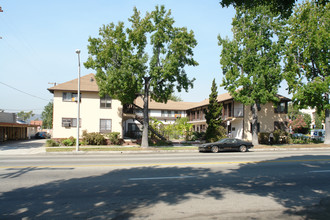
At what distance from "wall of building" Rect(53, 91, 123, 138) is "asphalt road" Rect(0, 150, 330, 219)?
18.8m

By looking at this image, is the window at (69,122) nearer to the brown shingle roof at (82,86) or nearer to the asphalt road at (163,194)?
the brown shingle roof at (82,86)

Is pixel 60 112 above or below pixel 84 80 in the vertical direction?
below

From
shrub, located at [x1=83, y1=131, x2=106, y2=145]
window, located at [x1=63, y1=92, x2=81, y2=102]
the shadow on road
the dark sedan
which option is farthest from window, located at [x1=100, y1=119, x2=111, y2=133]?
the dark sedan

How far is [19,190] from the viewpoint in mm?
7570

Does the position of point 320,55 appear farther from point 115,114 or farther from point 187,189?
point 187,189

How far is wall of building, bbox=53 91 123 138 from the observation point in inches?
1152

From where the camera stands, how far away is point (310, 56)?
98.1 feet

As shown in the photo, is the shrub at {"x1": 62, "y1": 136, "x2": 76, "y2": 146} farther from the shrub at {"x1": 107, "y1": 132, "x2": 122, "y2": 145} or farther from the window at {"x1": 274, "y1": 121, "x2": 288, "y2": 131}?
the window at {"x1": 274, "y1": 121, "x2": 288, "y2": 131}

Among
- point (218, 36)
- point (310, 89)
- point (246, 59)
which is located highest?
point (218, 36)

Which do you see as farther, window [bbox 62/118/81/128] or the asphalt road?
window [bbox 62/118/81/128]

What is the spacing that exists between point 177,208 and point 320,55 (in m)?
29.8

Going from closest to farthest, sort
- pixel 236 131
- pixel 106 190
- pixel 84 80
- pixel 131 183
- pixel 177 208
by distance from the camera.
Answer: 1. pixel 177 208
2. pixel 106 190
3. pixel 131 183
4. pixel 84 80
5. pixel 236 131

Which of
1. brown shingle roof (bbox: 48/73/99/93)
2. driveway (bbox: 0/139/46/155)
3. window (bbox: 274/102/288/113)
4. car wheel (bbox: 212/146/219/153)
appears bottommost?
driveway (bbox: 0/139/46/155)

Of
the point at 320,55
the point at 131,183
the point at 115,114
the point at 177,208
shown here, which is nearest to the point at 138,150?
the point at 115,114
